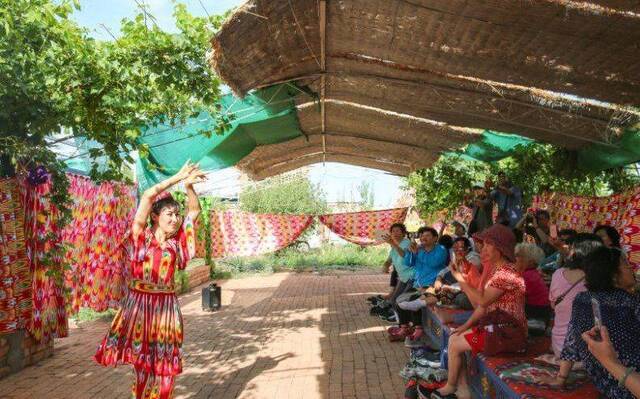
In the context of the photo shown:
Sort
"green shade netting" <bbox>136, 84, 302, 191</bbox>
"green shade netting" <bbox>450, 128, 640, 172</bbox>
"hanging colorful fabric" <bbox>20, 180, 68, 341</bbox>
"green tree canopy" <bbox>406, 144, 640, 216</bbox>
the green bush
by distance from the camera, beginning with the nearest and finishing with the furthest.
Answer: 1. "hanging colorful fabric" <bbox>20, 180, 68, 341</bbox>
2. "green shade netting" <bbox>450, 128, 640, 172</bbox>
3. "green shade netting" <bbox>136, 84, 302, 191</bbox>
4. "green tree canopy" <bbox>406, 144, 640, 216</bbox>
5. the green bush

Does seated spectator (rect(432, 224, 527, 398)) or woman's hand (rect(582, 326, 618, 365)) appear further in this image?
seated spectator (rect(432, 224, 527, 398))

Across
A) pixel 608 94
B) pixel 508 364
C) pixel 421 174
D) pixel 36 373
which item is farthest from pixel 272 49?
pixel 421 174

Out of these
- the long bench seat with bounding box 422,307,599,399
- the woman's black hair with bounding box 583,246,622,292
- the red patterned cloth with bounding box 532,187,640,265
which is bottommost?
the long bench seat with bounding box 422,307,599,399

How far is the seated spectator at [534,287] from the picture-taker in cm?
447

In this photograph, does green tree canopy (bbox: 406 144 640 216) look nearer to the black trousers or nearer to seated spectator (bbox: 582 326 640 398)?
the black trousers

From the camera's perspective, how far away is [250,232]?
46.2ft

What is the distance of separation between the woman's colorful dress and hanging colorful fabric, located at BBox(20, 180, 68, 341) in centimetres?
222

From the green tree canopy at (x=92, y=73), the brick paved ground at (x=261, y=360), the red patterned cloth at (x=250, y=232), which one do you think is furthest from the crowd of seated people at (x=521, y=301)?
the red patterned cloth at (x=250, y=232)

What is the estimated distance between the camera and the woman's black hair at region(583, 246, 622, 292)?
2643 mm

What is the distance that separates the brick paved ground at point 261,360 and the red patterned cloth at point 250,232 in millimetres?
4323

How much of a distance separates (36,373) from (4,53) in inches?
123

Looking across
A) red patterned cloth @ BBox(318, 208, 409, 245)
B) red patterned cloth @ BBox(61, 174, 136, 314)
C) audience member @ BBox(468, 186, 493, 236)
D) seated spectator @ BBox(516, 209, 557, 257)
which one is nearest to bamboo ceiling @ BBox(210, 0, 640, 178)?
audience member @ BBox(468, 186, 493, 236)

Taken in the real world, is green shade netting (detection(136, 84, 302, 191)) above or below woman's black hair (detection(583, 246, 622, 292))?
above

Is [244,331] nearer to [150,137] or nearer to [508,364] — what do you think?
[150,137]
